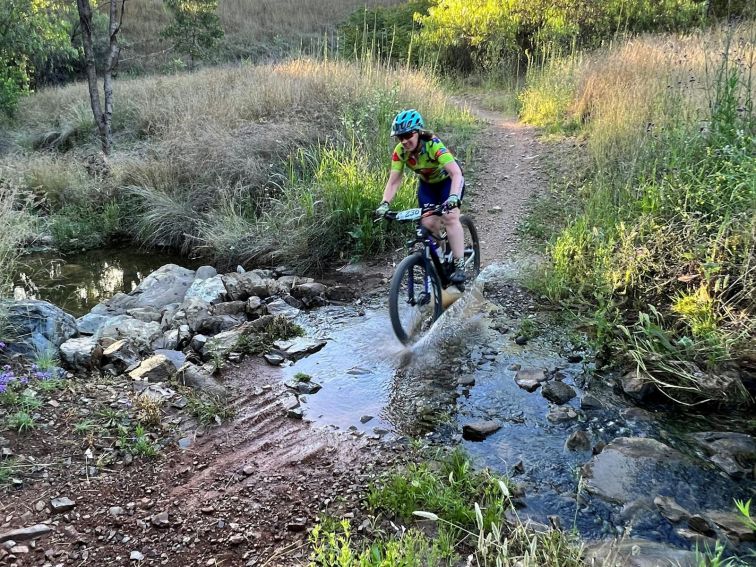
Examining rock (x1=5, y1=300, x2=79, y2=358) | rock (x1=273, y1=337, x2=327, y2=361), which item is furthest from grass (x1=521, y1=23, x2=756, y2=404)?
rock (x1=5, y1=300, x2=79, y2=358)

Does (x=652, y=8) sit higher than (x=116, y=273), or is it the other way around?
(x=652, y=8)

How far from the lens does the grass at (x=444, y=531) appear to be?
2.68 m

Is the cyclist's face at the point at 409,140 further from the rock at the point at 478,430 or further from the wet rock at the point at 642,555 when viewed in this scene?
the wet rock at the point at 642,555

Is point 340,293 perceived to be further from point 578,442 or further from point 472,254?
point 578,442

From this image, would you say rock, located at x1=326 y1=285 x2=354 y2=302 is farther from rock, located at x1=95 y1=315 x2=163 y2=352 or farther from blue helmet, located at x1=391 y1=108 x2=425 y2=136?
blue helmet, located at x1=391 y1=108 x2=425 y2=136

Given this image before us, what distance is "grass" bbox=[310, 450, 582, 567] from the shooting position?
2.68 metres

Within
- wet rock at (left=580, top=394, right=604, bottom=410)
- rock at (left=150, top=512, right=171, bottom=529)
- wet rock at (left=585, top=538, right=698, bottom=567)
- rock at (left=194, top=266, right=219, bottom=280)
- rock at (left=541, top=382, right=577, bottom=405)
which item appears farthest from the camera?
rock at (left=194, top=266, right=219, bottom=280)

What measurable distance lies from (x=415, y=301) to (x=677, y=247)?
2.60 meters

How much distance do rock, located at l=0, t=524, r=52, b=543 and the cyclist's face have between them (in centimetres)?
417

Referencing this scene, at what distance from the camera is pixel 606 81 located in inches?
425

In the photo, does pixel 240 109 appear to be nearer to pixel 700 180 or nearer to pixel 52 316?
pixel 52 316

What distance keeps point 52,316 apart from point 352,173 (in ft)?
14.5

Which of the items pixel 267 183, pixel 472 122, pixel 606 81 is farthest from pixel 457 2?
pixel 267 183

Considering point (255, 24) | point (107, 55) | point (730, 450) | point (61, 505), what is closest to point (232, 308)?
point (61, 505)
